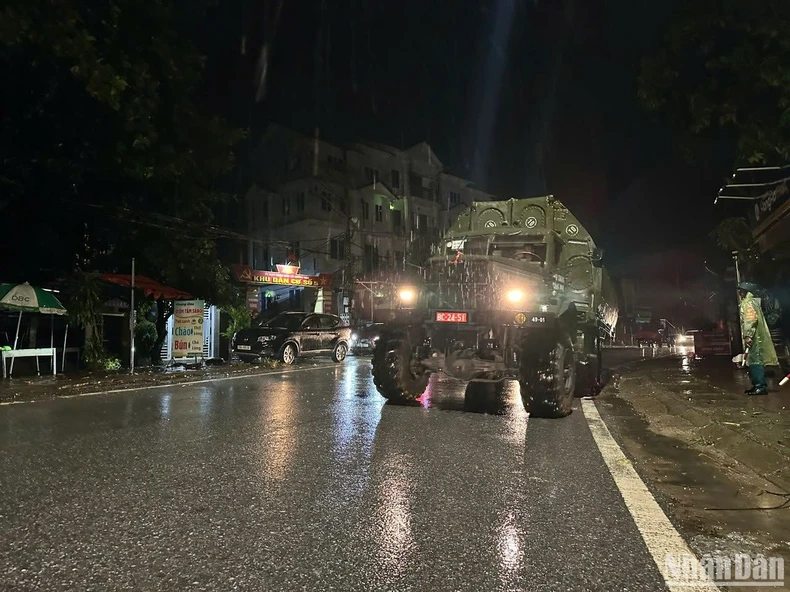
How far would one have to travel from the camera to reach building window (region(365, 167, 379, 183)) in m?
46.6

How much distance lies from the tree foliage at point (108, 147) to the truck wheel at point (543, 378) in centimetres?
931

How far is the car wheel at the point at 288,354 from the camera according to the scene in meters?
20.0

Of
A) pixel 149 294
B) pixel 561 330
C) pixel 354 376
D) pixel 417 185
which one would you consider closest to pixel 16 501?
pixel 561 330

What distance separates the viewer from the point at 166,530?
4.19 metres

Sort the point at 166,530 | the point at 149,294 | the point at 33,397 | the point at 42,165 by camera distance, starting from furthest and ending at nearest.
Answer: the point at 149,294
the point at 42,165
the point at 33,397
the point at 166,530

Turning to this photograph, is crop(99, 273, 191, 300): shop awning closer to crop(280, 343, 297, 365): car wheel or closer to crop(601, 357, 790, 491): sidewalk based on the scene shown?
crop(280, 343, 297, 365): car wheel

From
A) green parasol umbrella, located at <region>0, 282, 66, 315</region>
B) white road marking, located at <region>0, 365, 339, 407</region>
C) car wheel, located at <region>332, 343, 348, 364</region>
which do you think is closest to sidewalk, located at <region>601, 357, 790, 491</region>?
white road marking, located at <region>0, 365, 339, 407</region>

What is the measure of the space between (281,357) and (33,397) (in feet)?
28.1

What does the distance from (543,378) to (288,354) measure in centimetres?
1262

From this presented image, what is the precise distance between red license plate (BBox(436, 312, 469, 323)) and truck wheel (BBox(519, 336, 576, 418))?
3.17 feet

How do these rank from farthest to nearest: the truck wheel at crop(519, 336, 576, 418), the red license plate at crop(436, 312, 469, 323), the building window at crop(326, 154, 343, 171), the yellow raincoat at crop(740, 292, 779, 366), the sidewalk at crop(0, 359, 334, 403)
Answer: the building window at crop(326, 154, 343, 171) < the sidewalk at crop(0, 359, 334, 403) < the yellow raincoat at crop(740, 292, 779, 366) < the red license plate at crop(436, 312, 469, 323) < the truck wheel at crop(519, 336, 576, 418)

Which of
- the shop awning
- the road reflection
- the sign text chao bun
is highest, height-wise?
the shop awning

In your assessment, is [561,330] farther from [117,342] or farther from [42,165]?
[117,342]

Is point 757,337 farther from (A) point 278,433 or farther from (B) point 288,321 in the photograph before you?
(B) point 288,321
